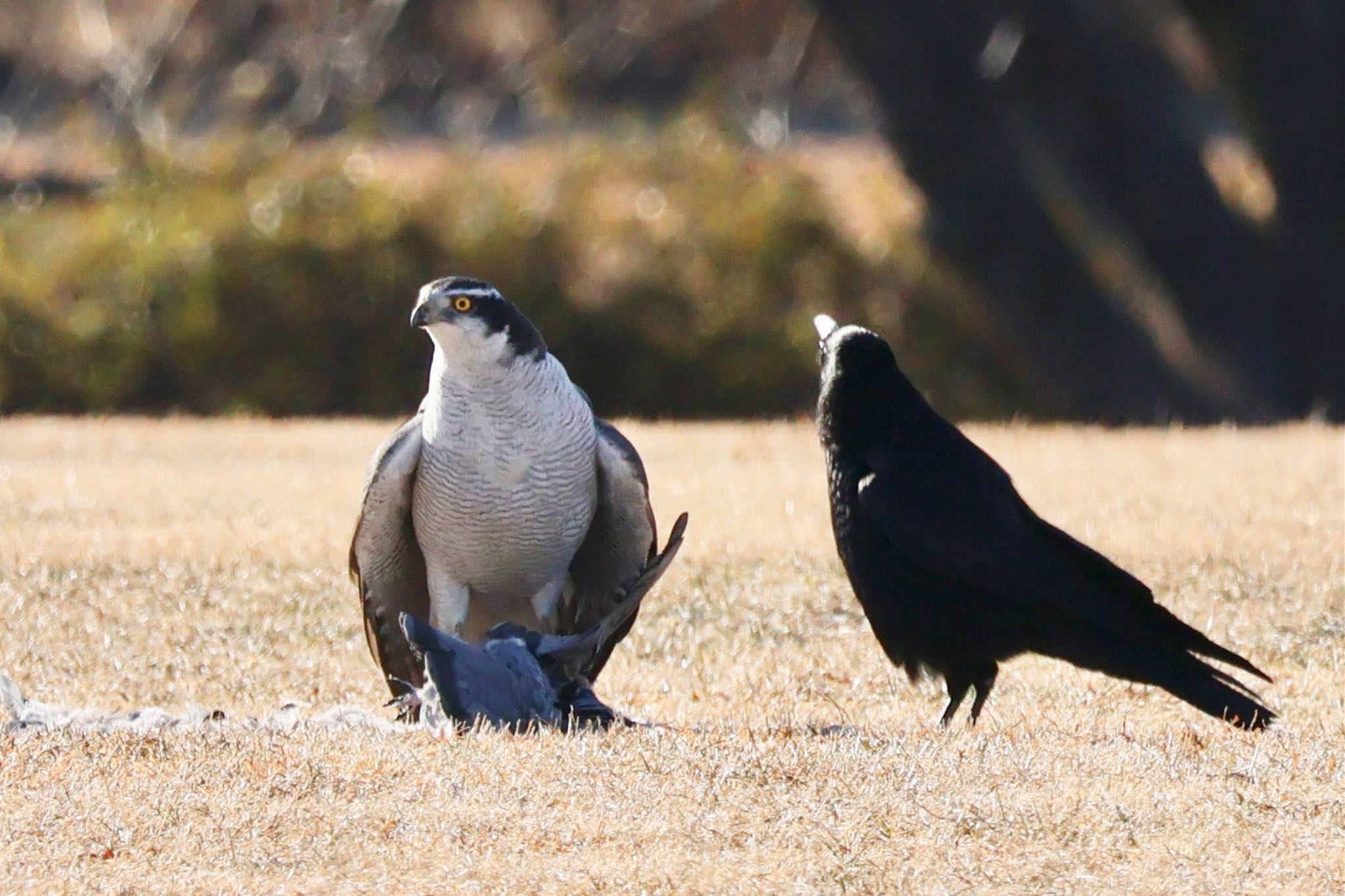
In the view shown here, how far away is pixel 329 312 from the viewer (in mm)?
14992

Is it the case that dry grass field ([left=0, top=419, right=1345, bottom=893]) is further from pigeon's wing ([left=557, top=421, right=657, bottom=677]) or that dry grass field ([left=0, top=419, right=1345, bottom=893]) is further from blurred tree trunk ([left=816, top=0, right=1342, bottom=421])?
blurred tree trunk ([left=816, top=0, right=1342, bottom=421])

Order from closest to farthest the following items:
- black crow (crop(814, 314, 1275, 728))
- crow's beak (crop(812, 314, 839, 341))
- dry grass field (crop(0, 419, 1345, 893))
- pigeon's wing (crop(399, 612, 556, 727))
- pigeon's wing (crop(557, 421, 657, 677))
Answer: dry grass field (crop(0, 419, 1345, 893)), black crow (crop(814, 314, 1275, 728)), pigeon's wing (crop(399, 612, 556, 727)), pigeon's wing (crop(557, 421, 657, 677)), crow's beak (crop(812, 314, 839, 341))

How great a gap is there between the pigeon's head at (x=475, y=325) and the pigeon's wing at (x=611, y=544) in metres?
0.40

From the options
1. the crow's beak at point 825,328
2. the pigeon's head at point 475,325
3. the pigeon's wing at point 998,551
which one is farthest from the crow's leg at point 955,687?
the pigeon's head at point 475,325

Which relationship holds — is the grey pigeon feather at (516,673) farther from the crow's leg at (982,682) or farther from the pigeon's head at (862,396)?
the crow's leg at (982,682)

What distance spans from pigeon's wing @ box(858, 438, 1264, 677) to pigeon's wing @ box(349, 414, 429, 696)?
126 centimetres

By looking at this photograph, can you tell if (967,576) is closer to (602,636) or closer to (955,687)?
(955,687)

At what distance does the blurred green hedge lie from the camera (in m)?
15.0

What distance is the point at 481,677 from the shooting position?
19.0 ft

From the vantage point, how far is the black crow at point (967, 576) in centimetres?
552

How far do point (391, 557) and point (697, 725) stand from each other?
102 cm

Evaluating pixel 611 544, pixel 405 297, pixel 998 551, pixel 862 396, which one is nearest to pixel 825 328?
pixel 862 396

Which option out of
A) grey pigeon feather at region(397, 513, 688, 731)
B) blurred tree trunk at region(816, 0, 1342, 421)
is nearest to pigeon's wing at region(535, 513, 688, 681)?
grey pigeon feather at region(397, 513, 688, 731)

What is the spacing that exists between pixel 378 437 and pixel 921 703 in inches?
253
